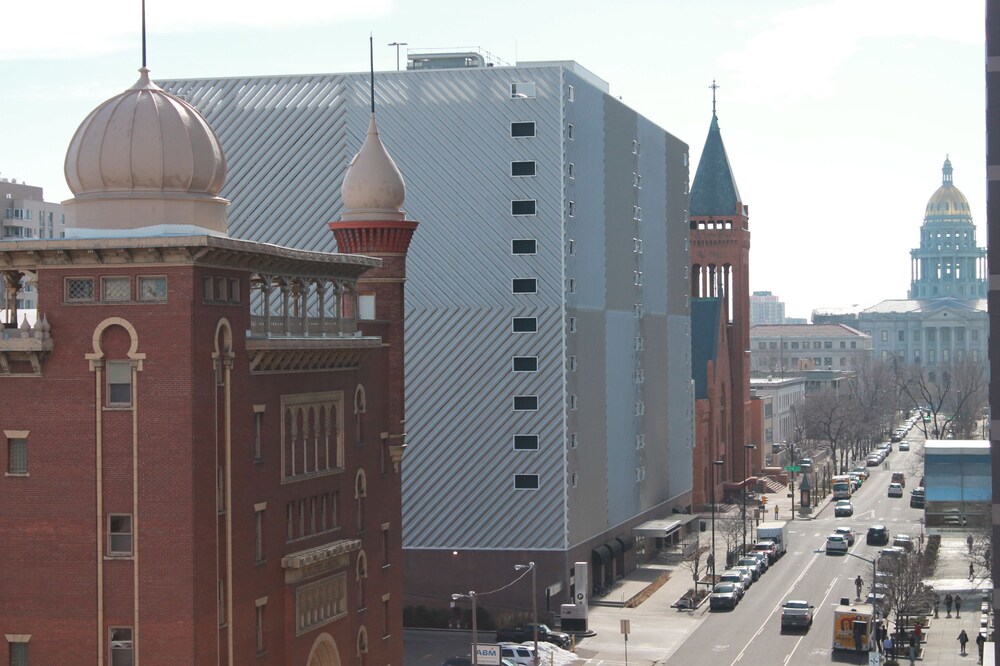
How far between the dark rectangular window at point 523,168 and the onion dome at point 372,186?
33.5 meters

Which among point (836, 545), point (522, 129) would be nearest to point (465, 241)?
point (522, 129)

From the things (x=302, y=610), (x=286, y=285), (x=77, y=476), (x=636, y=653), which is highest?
(x=286, y=285)

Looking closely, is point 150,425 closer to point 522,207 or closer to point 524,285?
point 524,285

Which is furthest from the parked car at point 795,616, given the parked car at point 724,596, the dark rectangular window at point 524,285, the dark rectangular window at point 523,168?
the dark rectangular window at point 523,168

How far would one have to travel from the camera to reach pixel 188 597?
1861 inches

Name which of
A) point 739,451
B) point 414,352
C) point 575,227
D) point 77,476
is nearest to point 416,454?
point 414,352

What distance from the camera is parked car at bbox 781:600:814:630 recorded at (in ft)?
298

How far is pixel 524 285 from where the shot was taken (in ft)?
321

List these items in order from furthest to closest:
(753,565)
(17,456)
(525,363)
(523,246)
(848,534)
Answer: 1. (848,534)
2. (753,565)
3. (523,246)
4. (525,363)
5. (17,456)

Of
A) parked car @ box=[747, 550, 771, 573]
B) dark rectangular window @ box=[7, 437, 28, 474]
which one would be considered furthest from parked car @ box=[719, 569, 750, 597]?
dark rectangular window @ box=[7, 437, 28, 474]

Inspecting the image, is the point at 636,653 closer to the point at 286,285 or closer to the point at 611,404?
the point at 611,404

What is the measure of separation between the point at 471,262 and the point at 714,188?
71.3 meters

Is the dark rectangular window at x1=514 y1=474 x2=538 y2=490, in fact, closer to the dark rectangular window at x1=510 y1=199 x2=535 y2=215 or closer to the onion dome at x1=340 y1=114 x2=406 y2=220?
the dark rectangular window at x1=510 y1=199 x2=535 y2=215

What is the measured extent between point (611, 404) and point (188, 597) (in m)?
65.6
